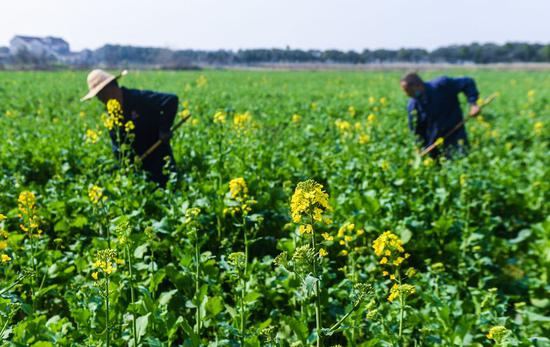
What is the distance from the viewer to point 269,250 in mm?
4008

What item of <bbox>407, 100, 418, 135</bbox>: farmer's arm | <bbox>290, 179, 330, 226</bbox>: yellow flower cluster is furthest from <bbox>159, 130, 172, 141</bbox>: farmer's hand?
<bbox>290, 179, 330, 226</bbox>: yellow flower cluster

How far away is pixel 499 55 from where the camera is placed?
3745 inches

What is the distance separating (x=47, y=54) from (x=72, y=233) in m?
64.3

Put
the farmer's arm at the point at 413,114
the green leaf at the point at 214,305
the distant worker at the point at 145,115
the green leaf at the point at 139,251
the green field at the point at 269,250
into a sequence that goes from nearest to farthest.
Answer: the green field at the point at 269,250, the green leaf at the point at 214,305, the green leaf at the point at 139,251, the distant worker at the point at 145,115, the farmer's arm at the point at 413,114

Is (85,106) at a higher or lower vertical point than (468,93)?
lower

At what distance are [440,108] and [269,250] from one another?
3892mm

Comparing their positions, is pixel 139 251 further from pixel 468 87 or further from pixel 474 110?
pixel 468 87

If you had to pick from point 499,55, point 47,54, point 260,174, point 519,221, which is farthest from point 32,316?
point 499,55

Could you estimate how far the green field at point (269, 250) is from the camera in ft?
7.58

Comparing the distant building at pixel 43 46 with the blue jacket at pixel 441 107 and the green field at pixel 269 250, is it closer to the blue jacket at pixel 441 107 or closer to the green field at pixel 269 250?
the blue jacket at pixel 441 107

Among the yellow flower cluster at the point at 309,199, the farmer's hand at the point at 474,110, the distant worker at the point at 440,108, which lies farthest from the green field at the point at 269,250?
the farmer's hand at the point at 474,110

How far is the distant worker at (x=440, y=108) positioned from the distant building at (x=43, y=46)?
61.6m

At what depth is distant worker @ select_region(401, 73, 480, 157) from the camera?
6586mm

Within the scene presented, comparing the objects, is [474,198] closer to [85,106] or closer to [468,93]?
[468,93]
